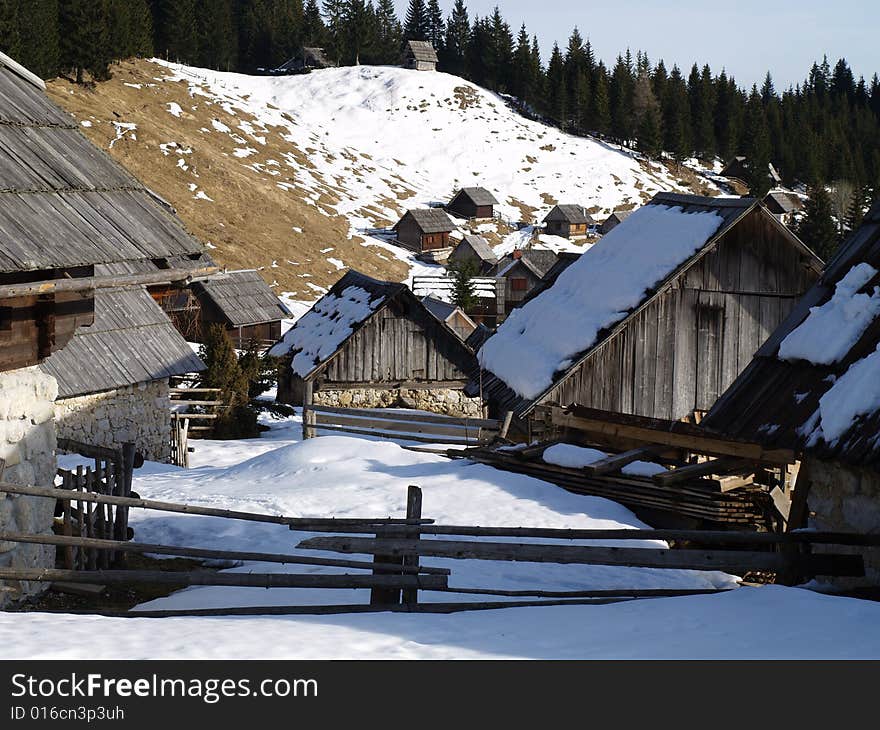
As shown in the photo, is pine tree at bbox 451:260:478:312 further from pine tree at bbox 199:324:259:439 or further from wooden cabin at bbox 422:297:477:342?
pine tree at bbox 199:324:259:439

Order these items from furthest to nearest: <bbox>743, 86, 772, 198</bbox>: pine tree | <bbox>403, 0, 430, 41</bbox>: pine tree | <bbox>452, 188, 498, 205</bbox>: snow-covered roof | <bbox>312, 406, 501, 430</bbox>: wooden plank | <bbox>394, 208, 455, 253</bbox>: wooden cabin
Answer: <bbox>403, 0, 430, 41</bbox>: pine tree, <bbox>743, 86, 772, 198</bbox>: pine tree, <bbox>452, 188, 498, 205</bbox>: snow-covered roof, <bbox>394, 208, 455, 253</bbox>: wooden cabin, <bbox>312, 406, 501, 430</bbox>: wooden plank

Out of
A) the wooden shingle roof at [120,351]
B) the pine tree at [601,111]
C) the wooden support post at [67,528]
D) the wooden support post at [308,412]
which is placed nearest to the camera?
the wooden support post at [67,528]

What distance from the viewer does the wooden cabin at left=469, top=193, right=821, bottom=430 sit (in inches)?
627

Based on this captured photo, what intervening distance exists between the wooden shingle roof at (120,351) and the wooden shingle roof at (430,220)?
4695cm

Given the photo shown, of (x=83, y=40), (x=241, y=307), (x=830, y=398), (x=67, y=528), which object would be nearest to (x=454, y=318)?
(x=241, y=307)

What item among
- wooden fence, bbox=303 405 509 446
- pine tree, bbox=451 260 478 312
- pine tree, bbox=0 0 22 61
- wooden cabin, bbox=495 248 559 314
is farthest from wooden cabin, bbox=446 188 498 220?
wooden fence, bbox=303 405 509 446

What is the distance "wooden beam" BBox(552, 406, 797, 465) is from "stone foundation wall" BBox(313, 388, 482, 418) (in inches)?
342

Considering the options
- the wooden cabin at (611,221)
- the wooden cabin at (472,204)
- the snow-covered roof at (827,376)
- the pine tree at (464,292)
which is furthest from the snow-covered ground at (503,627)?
the wooden cabin at (472,204)

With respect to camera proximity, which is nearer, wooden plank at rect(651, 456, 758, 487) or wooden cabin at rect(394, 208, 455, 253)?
wooden plank at rect(651, 456, 758, 487)

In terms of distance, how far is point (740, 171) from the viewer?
347ft

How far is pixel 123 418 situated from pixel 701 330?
11453 mm

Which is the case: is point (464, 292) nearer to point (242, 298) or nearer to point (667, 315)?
point (242, 298)

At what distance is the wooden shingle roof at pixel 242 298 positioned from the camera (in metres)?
43.2

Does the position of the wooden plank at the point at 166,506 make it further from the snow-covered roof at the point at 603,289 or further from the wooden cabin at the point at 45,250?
the snow-covered roof at the point at 603,289
